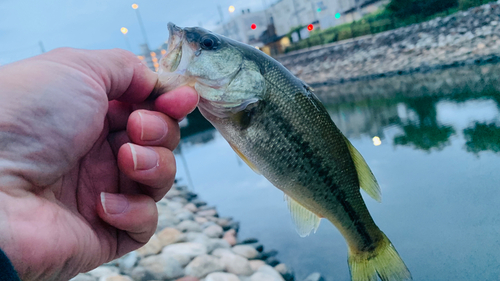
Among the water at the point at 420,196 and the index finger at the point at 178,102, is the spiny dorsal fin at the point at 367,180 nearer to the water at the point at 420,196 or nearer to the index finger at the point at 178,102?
the index finger at the point at 178,102

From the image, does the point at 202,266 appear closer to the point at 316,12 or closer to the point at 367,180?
the point at 367,180

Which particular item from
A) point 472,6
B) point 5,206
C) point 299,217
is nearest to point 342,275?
point 299,217

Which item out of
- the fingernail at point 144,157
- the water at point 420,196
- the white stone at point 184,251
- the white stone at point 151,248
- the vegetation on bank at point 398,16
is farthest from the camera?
the vegetation on bank at point 398,16

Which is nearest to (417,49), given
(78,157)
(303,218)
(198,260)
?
(198,260)

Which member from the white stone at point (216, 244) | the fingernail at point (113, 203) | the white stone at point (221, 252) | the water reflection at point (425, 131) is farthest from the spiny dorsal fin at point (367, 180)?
the water reflection at point (425, 131)

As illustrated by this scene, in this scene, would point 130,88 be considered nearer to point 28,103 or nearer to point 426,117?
point 28,103

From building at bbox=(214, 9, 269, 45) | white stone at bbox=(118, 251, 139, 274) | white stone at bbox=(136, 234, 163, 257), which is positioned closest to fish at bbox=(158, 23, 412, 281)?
white stone at bbox=(118, 251, 139, 274)

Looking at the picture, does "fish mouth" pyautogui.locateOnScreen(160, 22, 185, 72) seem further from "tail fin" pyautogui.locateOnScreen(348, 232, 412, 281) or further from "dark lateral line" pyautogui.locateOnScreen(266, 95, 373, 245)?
"tail fin" pyautogui.locateOnScreen(348, 232, 412, 281)
